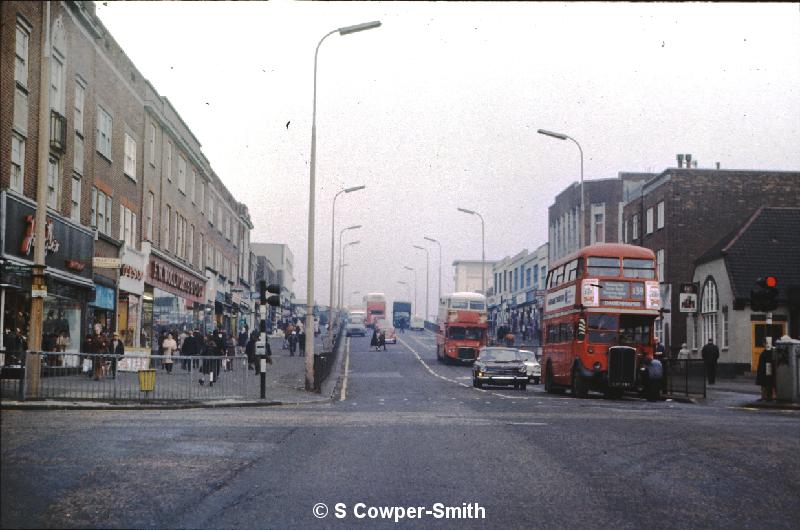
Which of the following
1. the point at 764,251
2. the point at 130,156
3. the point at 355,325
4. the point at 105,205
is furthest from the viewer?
the point at 355,325

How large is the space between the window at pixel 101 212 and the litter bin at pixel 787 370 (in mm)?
19732

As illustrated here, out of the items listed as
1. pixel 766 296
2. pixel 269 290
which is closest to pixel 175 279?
pixel 269 290

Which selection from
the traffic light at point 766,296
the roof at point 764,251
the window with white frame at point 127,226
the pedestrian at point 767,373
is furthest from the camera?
the roof at point 764,251

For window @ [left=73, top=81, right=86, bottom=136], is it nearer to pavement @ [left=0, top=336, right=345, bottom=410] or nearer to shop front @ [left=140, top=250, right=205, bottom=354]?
pavement @ [left=0, top=336, right=345, bottom=410]

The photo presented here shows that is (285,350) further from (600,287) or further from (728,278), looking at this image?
(600,287)

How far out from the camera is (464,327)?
5791 cm

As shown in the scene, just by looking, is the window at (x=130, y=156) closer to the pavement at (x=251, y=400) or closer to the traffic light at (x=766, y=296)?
the pavement at (x=251, y=400)

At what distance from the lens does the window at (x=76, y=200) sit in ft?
81.0

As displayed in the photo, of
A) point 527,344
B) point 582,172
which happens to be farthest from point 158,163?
point 527,344

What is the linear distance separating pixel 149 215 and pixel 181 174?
2.03 m

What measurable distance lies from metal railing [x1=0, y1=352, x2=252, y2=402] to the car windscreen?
39.8 ft

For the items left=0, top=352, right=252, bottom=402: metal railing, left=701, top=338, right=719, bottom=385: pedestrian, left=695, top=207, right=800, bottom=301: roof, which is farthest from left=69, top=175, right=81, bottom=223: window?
left=695, top=207, right=800, bottom=301: roof

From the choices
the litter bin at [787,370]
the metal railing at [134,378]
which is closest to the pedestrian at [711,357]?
the litter bin at [787,370]

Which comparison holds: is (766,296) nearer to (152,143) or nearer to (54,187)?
(54,187)
